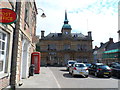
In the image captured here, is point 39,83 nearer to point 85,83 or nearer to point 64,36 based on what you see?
→ point 85,83

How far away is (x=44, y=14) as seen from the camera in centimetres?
1208

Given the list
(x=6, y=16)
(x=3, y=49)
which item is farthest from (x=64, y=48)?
(x=6, y=16)

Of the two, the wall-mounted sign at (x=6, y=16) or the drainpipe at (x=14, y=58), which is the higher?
the wall-mounted sign at (x=6, y=16)

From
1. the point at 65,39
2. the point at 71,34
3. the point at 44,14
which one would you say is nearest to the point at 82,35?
the point at 71,34

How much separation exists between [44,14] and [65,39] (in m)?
30.5

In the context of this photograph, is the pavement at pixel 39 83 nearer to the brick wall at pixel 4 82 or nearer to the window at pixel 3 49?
the brick wall at pixel 4 82

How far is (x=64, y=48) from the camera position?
1674 inches

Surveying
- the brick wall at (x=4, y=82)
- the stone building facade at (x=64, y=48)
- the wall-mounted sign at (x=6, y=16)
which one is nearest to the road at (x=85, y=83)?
the brick wall at (x=4, y=82)

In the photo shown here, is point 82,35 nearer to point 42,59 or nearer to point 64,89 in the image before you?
point 42,59

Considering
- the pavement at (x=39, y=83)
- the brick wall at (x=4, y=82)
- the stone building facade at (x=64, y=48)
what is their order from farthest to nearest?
the stone building facade at (x=64, y=48)
the pavement at (x=39, y=83)
the brick wall at (x=4, y=82)

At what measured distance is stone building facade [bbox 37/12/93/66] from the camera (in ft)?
136

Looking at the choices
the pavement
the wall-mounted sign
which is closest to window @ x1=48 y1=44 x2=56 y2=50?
the pavement

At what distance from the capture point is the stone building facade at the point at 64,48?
41.5 m

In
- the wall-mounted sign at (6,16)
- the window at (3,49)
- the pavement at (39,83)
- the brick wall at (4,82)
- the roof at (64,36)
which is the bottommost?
the pavement at (39,83)
